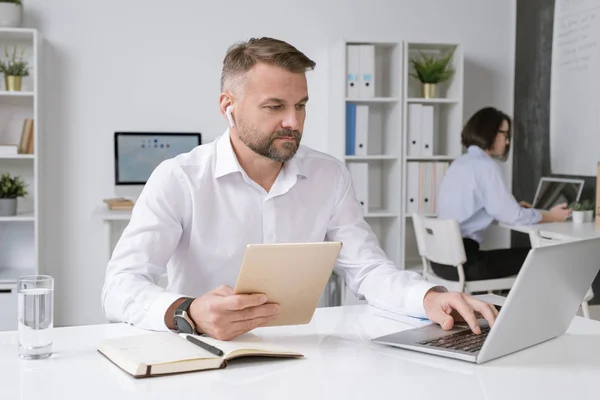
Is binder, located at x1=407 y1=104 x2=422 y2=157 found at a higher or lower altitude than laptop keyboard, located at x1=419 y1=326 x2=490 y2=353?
higher

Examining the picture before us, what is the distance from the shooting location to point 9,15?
13.7ft

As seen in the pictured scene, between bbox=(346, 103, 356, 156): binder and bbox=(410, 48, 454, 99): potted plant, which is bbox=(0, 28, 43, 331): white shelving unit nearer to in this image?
bbox=(346, 103, 356, 156): binder

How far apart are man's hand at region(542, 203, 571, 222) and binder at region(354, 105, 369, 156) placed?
1110mm

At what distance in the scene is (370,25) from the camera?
479 cm

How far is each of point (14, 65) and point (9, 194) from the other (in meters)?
0.73

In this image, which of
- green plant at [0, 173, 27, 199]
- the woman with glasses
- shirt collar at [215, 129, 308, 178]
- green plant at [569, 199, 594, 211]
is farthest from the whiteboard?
green plant at [0, 173, 27, 199]

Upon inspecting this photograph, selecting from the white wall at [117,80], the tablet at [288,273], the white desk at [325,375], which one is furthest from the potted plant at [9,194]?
the tablet at [288,273]

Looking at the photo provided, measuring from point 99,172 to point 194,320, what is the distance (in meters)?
3.25

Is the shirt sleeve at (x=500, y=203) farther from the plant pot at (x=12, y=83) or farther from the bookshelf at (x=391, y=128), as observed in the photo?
the plant pot at (x=12, y=83)

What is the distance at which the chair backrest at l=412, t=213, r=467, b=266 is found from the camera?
3695mm

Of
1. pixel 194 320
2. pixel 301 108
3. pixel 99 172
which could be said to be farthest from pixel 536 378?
pixel 99 172

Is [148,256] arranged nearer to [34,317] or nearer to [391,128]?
[34,317]

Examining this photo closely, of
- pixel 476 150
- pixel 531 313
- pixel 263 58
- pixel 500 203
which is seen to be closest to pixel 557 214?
pixel 500 203

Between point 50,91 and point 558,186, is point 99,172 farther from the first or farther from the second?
point 558,186
